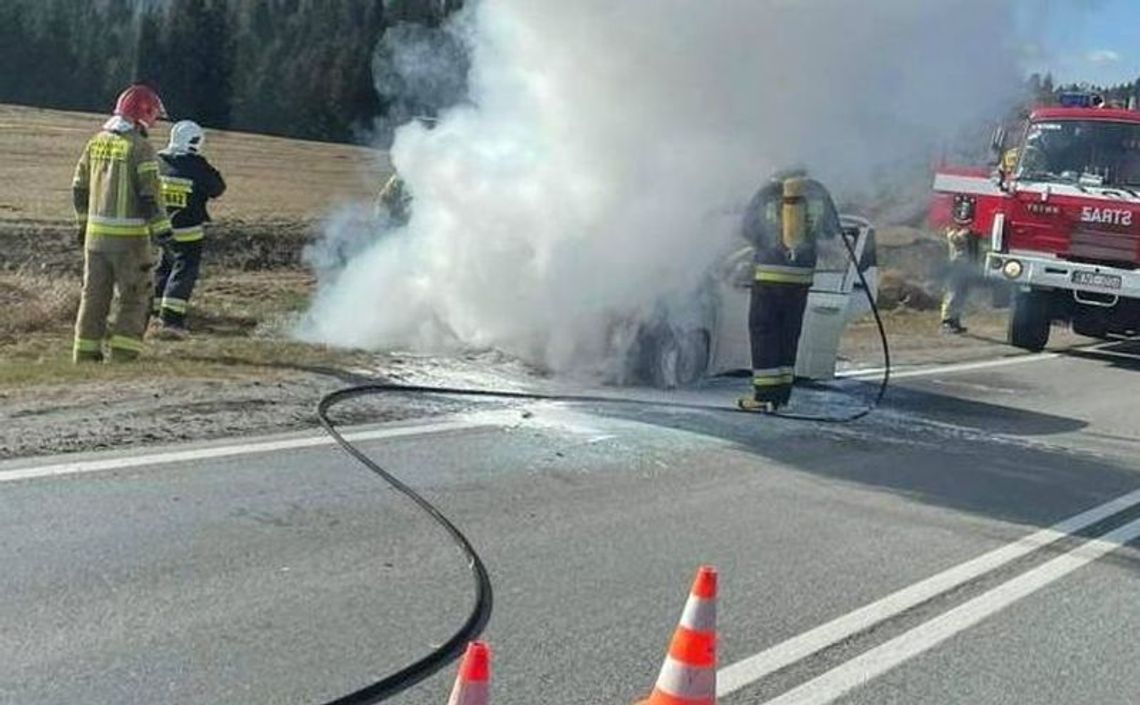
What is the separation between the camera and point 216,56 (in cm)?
6350

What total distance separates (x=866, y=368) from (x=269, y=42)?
49.0 meters

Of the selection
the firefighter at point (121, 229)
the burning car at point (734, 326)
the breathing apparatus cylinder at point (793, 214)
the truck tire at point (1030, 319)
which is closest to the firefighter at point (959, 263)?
the truck tire at point (1030, 319)

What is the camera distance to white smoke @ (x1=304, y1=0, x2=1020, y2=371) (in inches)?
367

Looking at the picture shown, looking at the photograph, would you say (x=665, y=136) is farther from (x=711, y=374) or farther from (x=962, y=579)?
(x=962, y=579)

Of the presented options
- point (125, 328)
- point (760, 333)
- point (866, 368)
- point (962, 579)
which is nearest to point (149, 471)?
point (125, 328)

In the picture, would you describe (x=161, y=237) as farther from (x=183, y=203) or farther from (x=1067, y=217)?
(x=1067, y=217)

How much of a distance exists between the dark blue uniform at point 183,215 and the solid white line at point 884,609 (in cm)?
708

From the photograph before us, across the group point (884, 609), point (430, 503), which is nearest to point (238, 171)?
point (430, 503)

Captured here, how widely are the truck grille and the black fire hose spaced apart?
3.90 meters

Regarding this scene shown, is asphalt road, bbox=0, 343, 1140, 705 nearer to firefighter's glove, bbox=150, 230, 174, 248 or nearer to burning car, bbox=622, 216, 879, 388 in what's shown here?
burning car, bbox=622, 216, 879, 388

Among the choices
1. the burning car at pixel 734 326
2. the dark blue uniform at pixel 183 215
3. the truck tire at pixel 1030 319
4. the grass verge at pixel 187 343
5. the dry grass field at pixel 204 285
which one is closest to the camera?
the grass verge at pixel 187 343

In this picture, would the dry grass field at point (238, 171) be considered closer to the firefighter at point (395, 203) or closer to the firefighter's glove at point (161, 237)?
the firefighter's glove at point (161, 237)

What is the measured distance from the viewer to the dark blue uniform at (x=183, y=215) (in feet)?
34.6

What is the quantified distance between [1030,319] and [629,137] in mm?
7895
